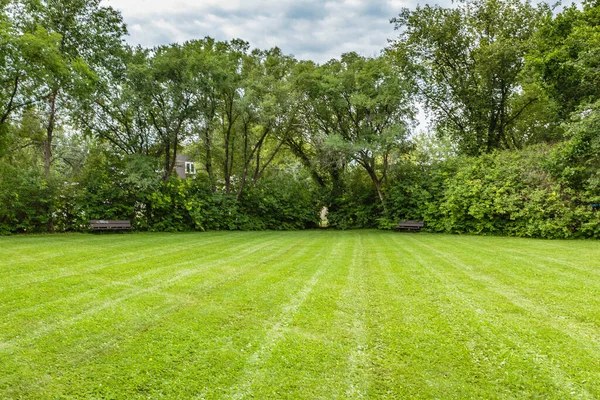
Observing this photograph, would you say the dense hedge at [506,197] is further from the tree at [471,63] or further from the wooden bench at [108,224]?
the wooden bench at [108,224]

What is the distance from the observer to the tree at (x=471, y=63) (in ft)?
49.4

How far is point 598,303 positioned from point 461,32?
16789 mm

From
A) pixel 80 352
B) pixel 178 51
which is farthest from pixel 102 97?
pixel 80 352

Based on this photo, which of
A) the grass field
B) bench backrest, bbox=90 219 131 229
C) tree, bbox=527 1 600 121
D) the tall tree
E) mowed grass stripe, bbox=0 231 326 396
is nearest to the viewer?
the grass field

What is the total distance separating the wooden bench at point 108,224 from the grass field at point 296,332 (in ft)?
21.1

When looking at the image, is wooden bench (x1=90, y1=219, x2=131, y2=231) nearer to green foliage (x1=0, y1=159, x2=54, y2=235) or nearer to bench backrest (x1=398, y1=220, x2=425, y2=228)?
green foliage (x1=0, y1=159, x2=54, y2=235)

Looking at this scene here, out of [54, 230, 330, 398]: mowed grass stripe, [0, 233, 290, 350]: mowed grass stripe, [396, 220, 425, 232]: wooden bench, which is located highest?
[396, 220, 425, 232]: wooden bench

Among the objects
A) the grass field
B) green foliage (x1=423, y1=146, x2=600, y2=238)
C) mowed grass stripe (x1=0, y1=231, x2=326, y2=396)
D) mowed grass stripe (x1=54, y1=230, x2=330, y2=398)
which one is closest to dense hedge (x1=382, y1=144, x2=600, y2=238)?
green foliage (x1=423, y1=146, x2=600, y2=238)

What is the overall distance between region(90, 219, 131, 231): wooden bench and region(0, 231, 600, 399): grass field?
6440 mm

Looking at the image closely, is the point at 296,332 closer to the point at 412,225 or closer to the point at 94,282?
the point at 94,282

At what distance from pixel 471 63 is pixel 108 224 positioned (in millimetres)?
19001

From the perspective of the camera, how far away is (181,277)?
4.91m

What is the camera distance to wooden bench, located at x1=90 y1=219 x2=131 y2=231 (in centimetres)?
1155

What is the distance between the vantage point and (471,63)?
16.6 m
